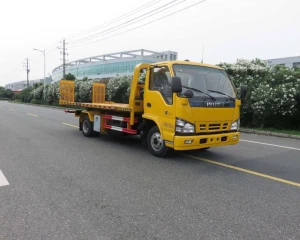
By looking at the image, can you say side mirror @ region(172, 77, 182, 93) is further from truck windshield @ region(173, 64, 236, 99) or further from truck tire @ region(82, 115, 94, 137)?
truck tire @ region(82, 115, 94, 137)

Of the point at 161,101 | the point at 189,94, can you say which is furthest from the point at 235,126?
the point at 161,101

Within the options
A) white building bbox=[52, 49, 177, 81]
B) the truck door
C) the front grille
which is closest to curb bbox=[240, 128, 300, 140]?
the front grille

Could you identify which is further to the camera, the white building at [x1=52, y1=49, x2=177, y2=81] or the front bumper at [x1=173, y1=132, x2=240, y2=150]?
the white building at [x1=52, y1=49, x2=177, y2=81]

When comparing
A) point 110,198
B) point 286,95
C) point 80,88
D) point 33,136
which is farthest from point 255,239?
point 80,88

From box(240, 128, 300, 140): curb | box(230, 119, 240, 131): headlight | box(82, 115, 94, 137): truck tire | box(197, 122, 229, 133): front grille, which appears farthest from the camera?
box(240, 128, 300, 140): curb

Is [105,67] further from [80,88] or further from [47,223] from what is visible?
[47,223]

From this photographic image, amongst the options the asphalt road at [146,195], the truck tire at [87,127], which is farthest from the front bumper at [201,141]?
the truck tire at [87,127]

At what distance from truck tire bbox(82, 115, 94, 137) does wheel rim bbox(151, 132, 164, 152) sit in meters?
3.49

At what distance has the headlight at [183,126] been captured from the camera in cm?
577

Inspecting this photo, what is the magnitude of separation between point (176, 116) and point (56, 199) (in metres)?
2.93

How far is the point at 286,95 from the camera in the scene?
1138 centimetres

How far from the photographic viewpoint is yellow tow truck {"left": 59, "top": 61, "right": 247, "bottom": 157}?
5789 mm

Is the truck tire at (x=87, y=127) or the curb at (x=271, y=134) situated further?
the curb at (x=271, y=134)

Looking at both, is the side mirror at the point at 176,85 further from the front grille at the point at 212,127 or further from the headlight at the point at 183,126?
the front grille at the point at 212,127
